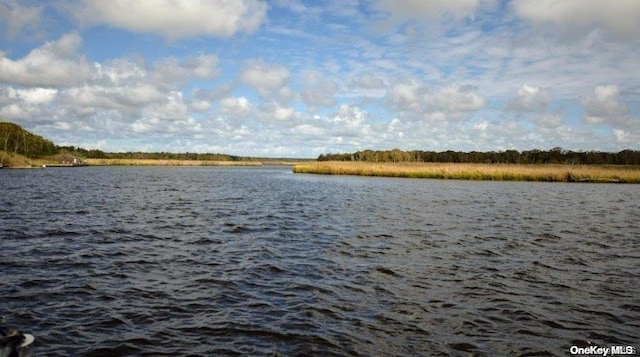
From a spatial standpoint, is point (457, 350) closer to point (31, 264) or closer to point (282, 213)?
point (31, 264)

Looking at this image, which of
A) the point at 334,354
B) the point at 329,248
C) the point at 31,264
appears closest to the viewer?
the point at 334,354

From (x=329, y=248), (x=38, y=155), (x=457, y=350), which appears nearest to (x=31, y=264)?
(x=329, y=248)

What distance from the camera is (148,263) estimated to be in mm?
14148

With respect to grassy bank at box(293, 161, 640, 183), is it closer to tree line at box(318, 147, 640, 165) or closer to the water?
the water

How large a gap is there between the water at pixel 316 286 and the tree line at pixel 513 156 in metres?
123

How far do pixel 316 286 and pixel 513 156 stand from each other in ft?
524

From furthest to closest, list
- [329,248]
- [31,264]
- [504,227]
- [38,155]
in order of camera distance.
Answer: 1. [38,155]
2. [504,227]
3. [329,248]
4. [31,264]

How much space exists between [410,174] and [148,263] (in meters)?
67.2

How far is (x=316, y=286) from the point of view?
39.4ft

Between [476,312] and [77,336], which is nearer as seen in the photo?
[77,336]

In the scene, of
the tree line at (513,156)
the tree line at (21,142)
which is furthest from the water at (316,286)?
the tree line at (21,142)

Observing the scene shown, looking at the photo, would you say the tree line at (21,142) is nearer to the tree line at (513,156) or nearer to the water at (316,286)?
the tree line at (513,156)

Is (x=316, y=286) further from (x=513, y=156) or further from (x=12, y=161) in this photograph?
(x=513, y=156)

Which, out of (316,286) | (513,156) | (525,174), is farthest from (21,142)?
(513,156)
